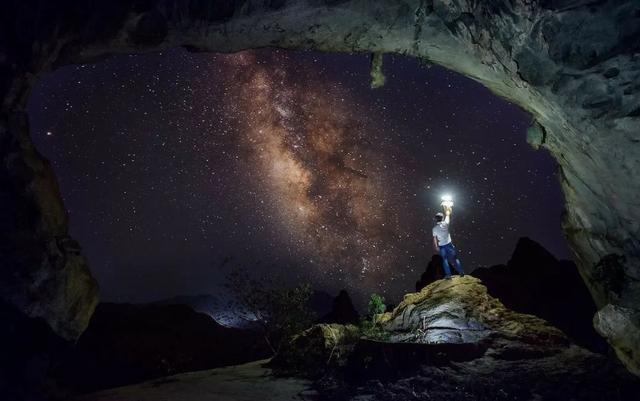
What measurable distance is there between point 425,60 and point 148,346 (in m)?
29.7

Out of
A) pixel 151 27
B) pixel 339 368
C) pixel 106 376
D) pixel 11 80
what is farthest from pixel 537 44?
pixel 106 376

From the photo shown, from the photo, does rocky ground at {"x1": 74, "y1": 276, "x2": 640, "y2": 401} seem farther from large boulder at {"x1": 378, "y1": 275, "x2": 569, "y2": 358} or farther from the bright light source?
the bright light source

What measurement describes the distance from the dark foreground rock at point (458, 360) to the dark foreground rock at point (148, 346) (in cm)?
1149

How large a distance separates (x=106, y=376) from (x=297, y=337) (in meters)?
20.2

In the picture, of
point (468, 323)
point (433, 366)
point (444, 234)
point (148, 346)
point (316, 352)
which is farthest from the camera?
point (148, 346)

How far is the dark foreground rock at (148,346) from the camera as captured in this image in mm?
25859

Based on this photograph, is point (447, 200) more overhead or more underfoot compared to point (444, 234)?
more overhead

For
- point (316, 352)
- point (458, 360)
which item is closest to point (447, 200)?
point (458, 360)

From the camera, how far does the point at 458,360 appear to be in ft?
34.6

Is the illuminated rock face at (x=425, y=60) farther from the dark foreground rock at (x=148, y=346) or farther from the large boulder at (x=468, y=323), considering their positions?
the dark foreground rock at (x=148, y=346)

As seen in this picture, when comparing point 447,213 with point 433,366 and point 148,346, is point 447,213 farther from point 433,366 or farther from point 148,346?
point 148,346

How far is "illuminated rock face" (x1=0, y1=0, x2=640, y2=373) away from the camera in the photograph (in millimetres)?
6371

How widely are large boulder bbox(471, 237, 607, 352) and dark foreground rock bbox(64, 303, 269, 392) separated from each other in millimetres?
22838

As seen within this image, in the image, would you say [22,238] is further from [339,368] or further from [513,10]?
[513,10]
